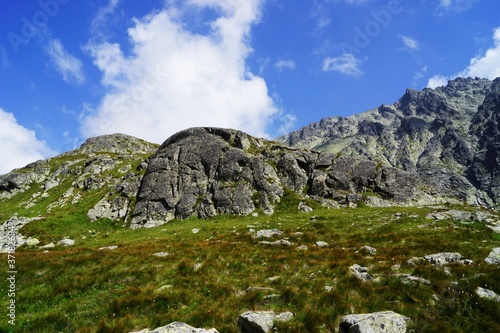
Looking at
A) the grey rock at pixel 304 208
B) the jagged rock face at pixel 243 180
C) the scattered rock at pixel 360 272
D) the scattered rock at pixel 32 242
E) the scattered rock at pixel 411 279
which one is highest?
the jagged rock face at pixel 243 180

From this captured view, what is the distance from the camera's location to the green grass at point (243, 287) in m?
12.7

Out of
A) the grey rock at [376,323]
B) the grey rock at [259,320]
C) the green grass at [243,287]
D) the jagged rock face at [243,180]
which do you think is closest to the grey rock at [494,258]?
the green grass at [243,287]

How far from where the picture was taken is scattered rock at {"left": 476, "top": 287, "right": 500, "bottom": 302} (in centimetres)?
1247

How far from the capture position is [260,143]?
76.1 metres

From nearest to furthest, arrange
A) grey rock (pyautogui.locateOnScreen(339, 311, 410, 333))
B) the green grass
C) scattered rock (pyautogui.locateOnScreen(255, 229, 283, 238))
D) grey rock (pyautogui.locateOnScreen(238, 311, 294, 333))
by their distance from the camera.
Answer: grey rock (pyautogui.locateOnScreen(339, 311, 410, 333))
grey rock (pyautogui.locateOnScreen(238, 311, 294, 333))
the green grass
scattered rock (pyautogui.locateOnScreen(255, 229, 283, 238))

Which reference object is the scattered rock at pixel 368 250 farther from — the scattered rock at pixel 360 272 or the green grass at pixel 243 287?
the scattered rock at pixel 360 272

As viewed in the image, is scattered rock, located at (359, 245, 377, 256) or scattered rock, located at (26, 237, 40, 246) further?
scattered rock, located at (26, 237, 40, 246)

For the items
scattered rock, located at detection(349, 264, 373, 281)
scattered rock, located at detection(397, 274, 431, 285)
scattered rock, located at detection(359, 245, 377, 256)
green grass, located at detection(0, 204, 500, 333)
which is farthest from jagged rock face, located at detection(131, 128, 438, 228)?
scattered rock, located at detection(397, 274, 431, 285)

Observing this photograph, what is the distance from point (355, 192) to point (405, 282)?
47141 mm

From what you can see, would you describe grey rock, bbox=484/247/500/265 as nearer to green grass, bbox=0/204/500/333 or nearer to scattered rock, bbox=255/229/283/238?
green grass, bbox=0/204/500/333

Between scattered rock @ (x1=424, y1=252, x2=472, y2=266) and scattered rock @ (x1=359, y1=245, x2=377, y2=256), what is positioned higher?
scattered rock @ (x1=359, y1=245, x2=377, y2=256)

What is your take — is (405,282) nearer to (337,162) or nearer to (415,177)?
(337,162)

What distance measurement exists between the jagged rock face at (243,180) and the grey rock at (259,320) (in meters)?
42.0

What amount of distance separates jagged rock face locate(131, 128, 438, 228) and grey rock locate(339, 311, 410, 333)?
43756 millimetres
